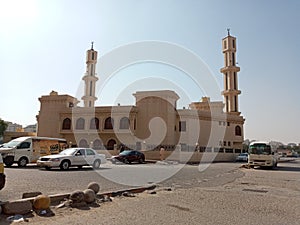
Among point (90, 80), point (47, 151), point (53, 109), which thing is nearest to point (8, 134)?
→ point (53, 109)

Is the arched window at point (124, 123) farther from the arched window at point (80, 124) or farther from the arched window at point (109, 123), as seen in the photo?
the arched window at point (80, 124)

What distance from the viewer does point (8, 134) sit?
4903cm

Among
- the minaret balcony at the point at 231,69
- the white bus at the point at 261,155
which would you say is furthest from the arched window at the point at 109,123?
the minaret balcony at the point at 231,69

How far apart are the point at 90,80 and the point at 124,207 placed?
166 feet

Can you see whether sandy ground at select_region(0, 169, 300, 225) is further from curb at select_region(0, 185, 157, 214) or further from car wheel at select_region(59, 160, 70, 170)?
car wheel at select_region(59, 160, 70, 170)

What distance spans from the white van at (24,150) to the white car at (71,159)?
7.93ft

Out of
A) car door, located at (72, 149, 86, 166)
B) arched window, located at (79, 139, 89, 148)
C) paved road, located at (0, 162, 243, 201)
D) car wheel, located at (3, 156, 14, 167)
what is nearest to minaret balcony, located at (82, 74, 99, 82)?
arched window, located at (79, 139, 89, 148)

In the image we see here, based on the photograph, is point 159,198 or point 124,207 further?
point 159,198

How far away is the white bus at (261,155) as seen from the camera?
933 inches

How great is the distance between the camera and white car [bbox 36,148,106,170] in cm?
1697

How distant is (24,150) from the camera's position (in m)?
19.6

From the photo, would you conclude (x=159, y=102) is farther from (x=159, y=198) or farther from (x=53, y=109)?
(x=159, y=198)

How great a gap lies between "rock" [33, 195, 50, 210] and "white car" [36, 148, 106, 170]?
430 inches

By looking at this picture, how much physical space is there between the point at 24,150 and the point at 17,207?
14856 mm
